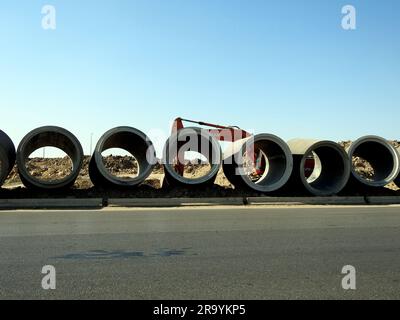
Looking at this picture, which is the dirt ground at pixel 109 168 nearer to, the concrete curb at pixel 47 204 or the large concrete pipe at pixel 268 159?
the large concrete pipe at pixel 268 159

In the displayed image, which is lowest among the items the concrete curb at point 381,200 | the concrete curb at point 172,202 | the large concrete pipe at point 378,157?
the concrete curb at point 381,200

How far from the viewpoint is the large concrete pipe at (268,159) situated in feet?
59.9

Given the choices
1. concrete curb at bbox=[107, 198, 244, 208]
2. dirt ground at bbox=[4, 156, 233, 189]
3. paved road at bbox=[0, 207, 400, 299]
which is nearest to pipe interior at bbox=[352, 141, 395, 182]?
concrete curb at bbox=[107, 198, 244, 208]

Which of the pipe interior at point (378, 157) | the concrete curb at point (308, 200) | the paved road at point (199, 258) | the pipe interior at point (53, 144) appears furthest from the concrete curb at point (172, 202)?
the pipe interior at point (378, 157)

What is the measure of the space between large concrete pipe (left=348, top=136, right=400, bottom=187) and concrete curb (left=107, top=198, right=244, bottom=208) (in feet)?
20.5

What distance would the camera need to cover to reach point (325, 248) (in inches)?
289

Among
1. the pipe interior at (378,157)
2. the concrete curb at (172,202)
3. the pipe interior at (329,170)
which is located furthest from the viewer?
the pipe interior at (378,157)

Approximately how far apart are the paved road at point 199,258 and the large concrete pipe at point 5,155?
6415 mm

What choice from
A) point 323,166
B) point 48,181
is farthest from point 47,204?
point 323,166
